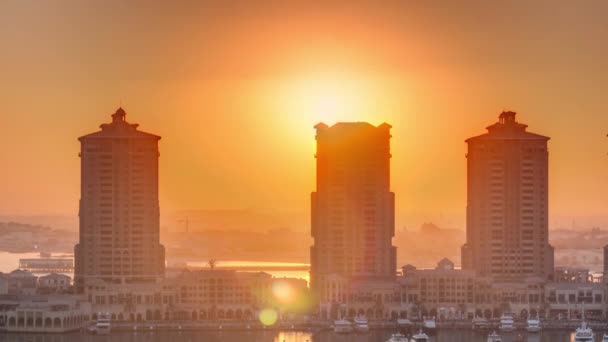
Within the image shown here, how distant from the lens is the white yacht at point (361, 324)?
399 ft

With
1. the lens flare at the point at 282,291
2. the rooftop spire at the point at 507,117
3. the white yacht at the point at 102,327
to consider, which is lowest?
the white yacht at the point at 102,327

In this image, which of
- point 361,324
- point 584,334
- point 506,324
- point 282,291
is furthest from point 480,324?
point 282,291

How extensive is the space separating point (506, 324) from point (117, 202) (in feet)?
91.5

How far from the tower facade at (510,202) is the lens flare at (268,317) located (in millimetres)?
17780

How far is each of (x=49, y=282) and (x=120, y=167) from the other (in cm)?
921

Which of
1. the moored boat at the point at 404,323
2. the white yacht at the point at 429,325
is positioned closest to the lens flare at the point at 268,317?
the moored boat at the point at 404,323

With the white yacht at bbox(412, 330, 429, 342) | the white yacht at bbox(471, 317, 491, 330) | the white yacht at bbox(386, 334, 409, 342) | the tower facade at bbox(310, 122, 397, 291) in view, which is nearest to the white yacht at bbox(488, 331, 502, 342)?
the white yacht at bbox(412, 330, 429, 342)

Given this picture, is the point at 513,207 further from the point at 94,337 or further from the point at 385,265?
the point at 94,337

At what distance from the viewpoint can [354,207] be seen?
441 ft

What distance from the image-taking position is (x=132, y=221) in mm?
133125

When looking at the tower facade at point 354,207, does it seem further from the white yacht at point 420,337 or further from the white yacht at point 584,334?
the white yacht at point 584,334

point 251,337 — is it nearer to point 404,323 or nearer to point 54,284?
point 404,323

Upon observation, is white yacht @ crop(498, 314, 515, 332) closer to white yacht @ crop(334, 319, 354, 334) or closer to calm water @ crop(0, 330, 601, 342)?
calm water @ crop(0, 330, 601, 342)


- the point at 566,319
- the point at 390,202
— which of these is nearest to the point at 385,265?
the point at 390,202
